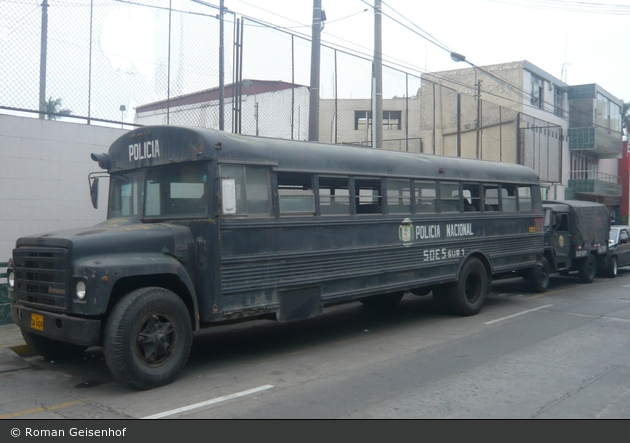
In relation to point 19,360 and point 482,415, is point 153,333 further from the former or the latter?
point 482,415

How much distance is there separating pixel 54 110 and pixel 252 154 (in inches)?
207

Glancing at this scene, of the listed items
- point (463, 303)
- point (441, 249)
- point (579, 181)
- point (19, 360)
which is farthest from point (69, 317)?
point (579, 181)

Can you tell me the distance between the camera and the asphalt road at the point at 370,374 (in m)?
6.10

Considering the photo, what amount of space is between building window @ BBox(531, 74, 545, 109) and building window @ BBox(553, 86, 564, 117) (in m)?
2.15

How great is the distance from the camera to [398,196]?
10.3 meters

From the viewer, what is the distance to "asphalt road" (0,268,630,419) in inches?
240

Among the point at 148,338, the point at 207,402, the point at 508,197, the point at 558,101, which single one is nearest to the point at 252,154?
the point at 148,338

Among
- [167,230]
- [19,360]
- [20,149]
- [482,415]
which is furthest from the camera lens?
[20,149]

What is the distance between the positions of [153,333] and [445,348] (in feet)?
14.3

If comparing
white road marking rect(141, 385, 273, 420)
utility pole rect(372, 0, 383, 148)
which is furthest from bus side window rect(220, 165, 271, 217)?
utility pole rect(372, 0, 383, 148)

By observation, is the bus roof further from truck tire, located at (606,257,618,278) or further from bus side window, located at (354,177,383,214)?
truck tire, located at (606,257,618,278)

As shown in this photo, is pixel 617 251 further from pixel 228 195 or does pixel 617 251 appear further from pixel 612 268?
pixel 228 195

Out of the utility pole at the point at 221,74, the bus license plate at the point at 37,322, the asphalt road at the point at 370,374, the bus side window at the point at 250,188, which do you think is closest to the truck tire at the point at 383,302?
the asphalt road at the point at 370,374

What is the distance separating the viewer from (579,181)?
37469 millimetres
